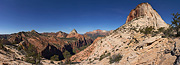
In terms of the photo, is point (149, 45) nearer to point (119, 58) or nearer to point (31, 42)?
point (119, 58)

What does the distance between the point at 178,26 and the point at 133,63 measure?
1065 cm

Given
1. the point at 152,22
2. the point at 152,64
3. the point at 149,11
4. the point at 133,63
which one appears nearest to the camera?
the point at 152,64

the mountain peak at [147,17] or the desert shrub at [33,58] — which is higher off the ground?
the mountain peak at [147,17]

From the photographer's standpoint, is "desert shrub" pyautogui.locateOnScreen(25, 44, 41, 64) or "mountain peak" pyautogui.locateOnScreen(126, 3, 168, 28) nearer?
"desert shrub" pyautogui.locateOnScreen(25, 44, 41, 64)

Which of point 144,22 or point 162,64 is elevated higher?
point 144,22

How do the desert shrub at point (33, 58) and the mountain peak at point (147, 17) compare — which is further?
the mountain peak at point (147, 17)

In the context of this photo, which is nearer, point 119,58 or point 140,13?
point 119,58

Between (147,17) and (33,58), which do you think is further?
(147,17)

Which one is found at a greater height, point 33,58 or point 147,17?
point 147,17

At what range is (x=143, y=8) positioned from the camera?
41.7 m

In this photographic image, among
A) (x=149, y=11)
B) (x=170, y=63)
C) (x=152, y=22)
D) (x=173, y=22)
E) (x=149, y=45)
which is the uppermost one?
(x=149, y=11)

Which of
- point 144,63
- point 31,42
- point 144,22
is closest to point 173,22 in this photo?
point 144,63

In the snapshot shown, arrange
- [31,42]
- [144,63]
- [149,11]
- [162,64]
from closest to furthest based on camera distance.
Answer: [162,64] → [144,63] → [149,11] → [31,42]

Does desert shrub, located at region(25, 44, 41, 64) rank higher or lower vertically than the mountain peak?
lower
